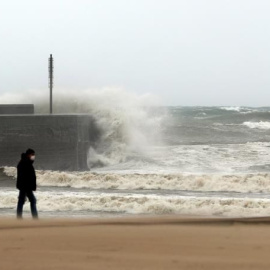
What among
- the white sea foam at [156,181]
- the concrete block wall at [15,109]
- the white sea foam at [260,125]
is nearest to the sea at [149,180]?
the white sea foam at [156,181]

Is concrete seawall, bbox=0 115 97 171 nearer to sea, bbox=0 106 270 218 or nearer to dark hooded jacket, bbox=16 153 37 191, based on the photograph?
sea, bbox=0 106 270 218

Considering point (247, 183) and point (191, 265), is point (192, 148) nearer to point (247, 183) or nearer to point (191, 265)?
point (247, 183)

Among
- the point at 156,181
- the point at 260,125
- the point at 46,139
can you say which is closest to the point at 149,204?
the point at 156,181

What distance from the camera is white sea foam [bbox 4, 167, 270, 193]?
13.4m

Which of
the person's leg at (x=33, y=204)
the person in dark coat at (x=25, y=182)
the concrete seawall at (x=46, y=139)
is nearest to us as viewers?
the person's leg at (x=33, y=204)

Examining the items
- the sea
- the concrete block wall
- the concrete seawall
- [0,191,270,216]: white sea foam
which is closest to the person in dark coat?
the sea

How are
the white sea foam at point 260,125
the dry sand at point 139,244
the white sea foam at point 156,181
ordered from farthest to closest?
the white sea foam at point 260,125 → the white sea foam at point 156,181 → the dry sand at point 139,244

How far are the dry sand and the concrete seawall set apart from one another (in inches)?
340

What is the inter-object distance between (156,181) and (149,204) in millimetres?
3382

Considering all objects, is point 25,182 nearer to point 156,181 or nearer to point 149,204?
point 149,204

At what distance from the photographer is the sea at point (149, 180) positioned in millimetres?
10250

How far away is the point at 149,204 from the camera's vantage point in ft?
34.4

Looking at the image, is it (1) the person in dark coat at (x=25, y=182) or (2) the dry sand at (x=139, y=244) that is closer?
(2) the dry sand at (x=139, y=244)

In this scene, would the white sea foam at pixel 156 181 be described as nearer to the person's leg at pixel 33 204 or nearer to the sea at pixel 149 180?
the sea at pixel 149 180
